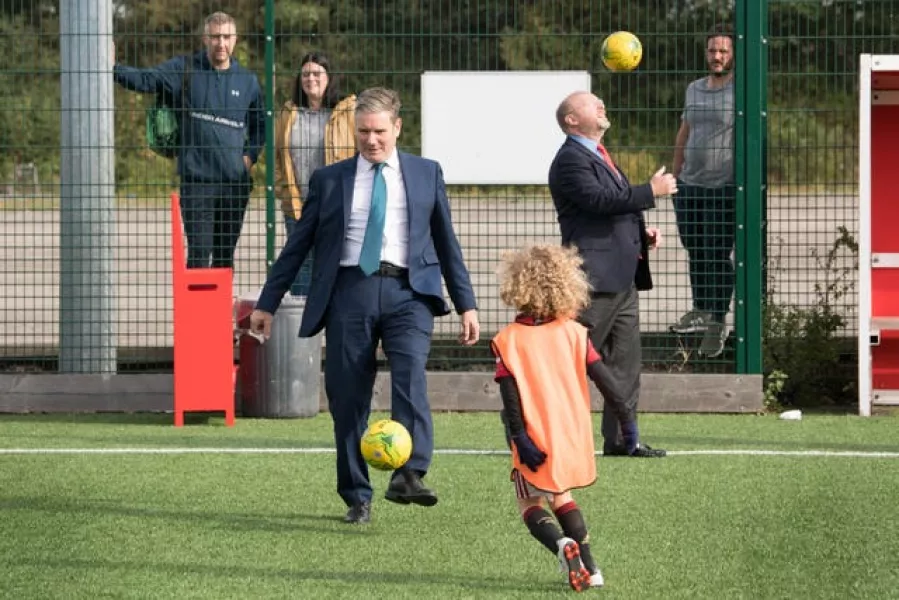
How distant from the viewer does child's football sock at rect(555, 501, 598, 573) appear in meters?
6.57

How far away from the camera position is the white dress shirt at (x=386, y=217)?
8.05 metres

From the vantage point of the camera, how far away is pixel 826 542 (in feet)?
24.4

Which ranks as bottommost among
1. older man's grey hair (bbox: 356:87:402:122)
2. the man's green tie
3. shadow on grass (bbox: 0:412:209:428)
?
shadow on grass (bbox: 0:412:209:428)

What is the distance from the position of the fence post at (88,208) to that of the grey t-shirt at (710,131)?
3997 millimetres

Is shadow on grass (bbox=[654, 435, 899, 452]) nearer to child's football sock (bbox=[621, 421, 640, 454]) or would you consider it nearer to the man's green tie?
child's football sock (bbox=[621, 421, 640, 454])

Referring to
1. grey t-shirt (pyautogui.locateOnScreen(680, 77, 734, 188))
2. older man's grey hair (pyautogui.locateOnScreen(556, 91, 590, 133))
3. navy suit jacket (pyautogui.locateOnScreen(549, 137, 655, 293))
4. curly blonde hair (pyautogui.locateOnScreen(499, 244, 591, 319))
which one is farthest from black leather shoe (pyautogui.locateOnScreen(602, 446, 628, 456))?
curly blonde hair (pyautogui.locateOnScreen(499, 244, 591, 319))

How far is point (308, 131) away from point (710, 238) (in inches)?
112

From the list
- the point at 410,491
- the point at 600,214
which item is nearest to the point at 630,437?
the point at 600,214

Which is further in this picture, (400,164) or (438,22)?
(438,22)

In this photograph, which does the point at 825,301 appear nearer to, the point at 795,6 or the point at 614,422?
the point at 795,6

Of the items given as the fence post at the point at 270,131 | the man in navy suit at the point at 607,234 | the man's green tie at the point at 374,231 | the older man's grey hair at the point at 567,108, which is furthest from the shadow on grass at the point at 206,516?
the fence post at the point at 270,131

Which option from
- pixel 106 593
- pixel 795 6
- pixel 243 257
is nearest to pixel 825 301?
pixel 795 6

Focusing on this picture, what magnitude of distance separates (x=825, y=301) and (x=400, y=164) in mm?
5282

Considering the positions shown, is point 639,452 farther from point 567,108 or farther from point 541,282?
point 541,282
